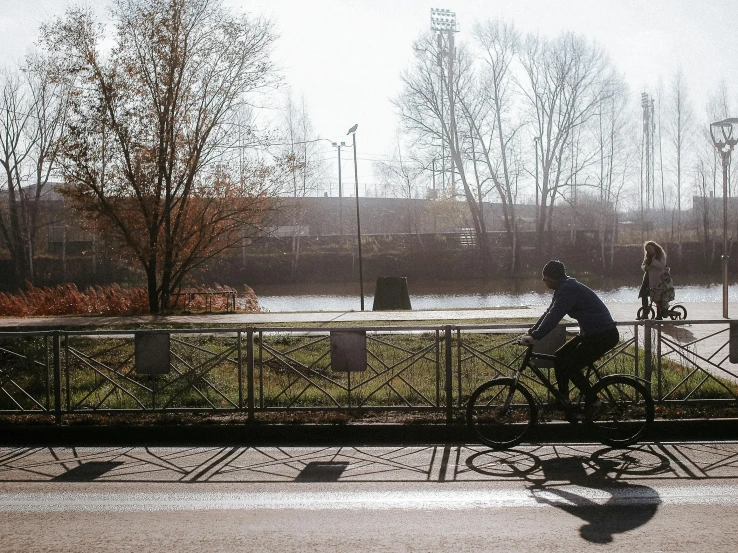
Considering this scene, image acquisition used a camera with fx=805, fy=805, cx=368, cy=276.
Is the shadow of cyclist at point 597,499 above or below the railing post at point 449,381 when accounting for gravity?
below

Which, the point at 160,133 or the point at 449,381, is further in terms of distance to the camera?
the point at 160,133

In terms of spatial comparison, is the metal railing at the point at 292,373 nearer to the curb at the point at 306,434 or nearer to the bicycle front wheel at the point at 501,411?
the curb at the point at 306,434

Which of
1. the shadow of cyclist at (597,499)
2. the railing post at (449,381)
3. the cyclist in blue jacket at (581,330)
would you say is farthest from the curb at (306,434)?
the shadow of cyclist at (597,499)

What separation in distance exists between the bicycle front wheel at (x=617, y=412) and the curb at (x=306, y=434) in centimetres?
31

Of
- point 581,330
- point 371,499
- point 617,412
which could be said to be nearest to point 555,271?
point 581,330

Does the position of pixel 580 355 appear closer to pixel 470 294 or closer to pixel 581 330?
pixel 581 330

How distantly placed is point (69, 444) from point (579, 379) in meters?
5.51

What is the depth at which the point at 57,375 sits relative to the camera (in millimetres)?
9391

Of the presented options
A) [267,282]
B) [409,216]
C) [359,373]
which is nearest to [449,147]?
[267,282]

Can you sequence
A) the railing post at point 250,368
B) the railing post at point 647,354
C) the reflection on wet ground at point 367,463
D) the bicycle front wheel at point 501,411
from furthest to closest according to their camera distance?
the railing post at point 647,354 → the railing post at point 250,368 → the bicycle front wheel at point 501,411 → the reflection on wet ground at point 367,463

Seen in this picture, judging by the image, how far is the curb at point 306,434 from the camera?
8.49 meters

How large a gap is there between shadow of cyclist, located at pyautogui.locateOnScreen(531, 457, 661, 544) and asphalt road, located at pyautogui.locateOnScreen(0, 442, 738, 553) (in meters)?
0.02

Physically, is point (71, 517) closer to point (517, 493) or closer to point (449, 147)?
point (517, 493)

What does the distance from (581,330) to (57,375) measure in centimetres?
595
